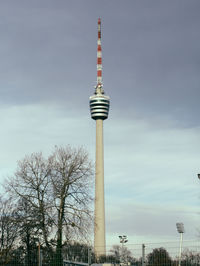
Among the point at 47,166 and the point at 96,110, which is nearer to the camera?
the point at 47,166

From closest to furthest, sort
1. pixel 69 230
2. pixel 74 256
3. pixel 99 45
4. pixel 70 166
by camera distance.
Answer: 1. pixel 74 256
2. pixel 69 230
3. pixel 70 166
4. pixel 99 45

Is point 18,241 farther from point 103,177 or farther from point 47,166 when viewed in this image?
point 103,177

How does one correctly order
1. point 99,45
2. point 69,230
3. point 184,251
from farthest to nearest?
A: point 99,45 < point 69,230 < point 184,251

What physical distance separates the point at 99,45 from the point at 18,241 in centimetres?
6905

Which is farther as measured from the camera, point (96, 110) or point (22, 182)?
point (96, 110)

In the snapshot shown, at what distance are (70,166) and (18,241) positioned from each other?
978cm

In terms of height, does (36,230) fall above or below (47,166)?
below

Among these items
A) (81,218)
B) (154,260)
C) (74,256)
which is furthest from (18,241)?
(154,260)

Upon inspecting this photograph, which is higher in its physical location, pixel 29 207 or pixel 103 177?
pixel 103 177

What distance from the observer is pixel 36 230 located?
119ft

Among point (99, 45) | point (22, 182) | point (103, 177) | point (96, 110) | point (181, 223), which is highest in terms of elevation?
point (99, 45)

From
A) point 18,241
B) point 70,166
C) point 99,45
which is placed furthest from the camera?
point 99,45

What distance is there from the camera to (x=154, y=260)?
1744 centimetres

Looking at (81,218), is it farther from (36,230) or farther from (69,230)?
(36,230)
